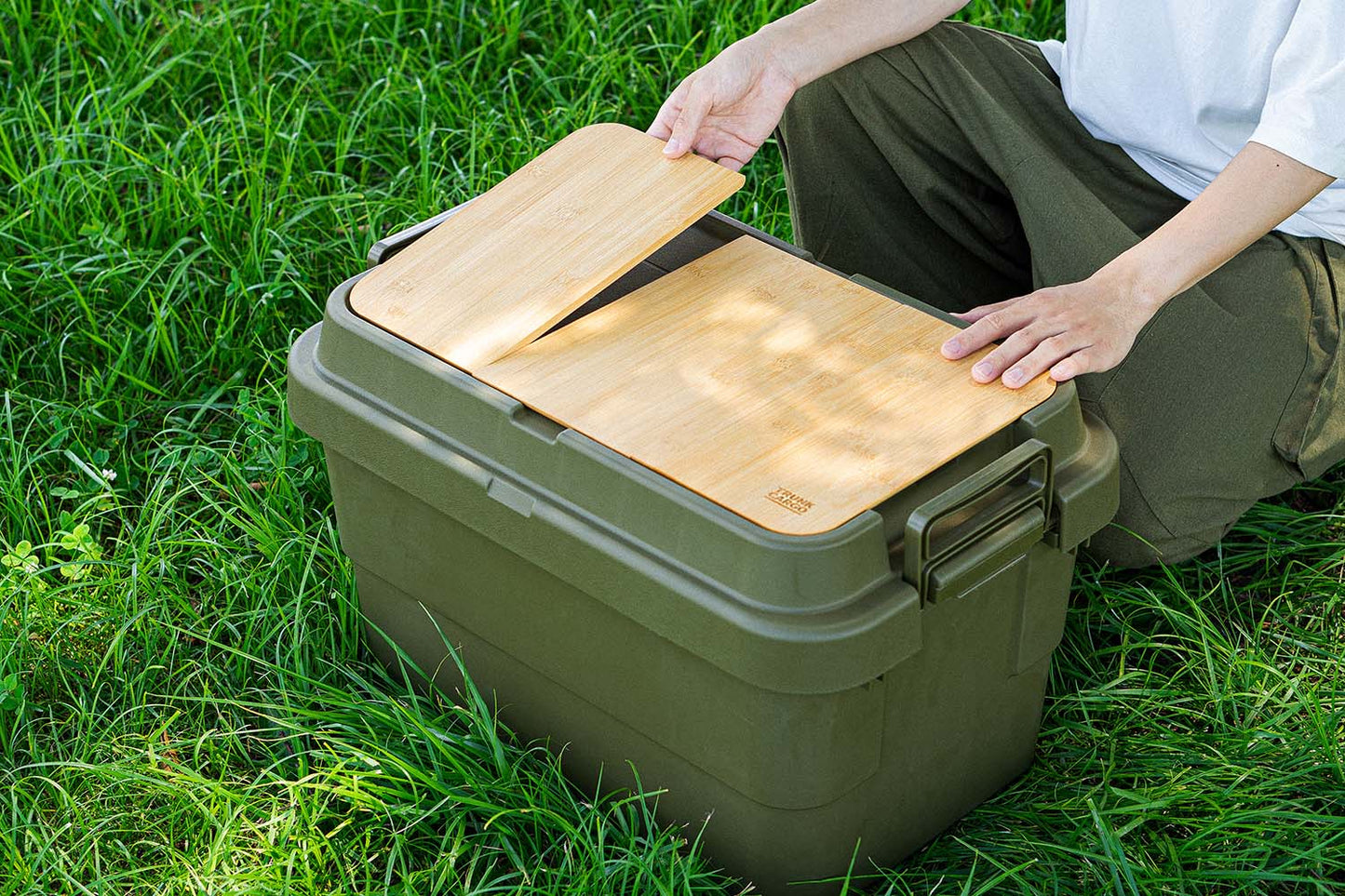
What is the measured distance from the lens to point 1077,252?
2.25m

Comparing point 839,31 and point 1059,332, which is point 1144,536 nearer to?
point 1059,332

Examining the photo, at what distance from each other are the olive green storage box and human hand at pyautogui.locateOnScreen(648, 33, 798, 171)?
0.22 metres

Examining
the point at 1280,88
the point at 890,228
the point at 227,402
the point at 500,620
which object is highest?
the point at 1280,88

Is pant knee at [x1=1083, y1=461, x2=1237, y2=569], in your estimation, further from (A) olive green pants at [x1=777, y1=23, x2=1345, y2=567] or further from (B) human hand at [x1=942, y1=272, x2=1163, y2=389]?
(B) human hand at [x1=942, y1=272, x2=1163, y2=389]

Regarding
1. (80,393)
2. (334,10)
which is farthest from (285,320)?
(334,10)

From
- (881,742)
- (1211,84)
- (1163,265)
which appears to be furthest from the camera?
(1211,84)

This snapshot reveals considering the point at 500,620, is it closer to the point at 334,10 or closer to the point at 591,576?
the point at 591,576

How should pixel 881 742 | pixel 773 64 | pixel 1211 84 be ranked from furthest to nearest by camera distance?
pixel 773 64, pixel 1211 84, pixel 881 742

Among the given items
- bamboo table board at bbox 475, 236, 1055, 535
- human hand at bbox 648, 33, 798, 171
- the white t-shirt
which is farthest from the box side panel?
human hand at bbox 648, 33, 798, 171

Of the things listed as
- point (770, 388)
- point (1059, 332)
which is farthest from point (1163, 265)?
point (770, 388)

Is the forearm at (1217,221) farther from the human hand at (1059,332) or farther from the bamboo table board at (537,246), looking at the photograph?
the bamboo table board at (537,246)

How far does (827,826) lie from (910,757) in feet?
0.45

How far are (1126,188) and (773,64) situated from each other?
587mm

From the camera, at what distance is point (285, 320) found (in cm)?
292
